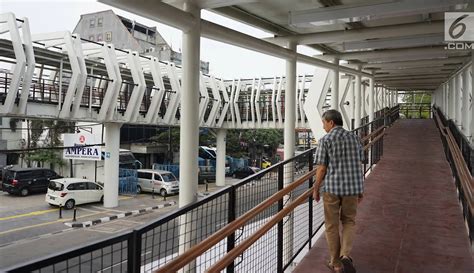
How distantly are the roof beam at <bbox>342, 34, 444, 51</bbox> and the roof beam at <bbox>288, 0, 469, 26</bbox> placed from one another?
247 cm

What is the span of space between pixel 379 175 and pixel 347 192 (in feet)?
18.6

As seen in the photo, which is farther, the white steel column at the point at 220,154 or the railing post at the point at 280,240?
the white steel column at the point at 220,154

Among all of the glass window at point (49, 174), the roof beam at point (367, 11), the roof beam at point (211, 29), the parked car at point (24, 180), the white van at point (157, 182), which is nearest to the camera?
the roof beam at point (211, 29)

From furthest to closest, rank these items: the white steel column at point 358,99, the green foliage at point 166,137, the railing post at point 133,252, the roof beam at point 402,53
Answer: the green foliage at point 166,137
the white steel column at point 358,99
the roof beam at point 402,53
the railing post at point 133,252

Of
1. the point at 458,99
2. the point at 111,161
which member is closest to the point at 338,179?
the point at 458,99

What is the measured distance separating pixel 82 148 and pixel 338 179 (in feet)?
59.0

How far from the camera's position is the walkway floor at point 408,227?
384 cm

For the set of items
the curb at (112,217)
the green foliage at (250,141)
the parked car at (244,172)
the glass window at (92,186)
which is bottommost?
the curb at (112,217)

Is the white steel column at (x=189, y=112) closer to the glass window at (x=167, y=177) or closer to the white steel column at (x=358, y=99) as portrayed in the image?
the white steel column at (x=358, y=99)

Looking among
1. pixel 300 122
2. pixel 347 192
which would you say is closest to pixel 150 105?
pixel 300 122

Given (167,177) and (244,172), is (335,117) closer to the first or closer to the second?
(167,177)

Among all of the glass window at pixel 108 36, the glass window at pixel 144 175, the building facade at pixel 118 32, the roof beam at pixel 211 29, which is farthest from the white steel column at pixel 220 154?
the glass window at pixel 108 36

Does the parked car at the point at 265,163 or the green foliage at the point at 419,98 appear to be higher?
the green foliage at the point at 419,98

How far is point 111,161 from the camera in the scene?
18.1m
